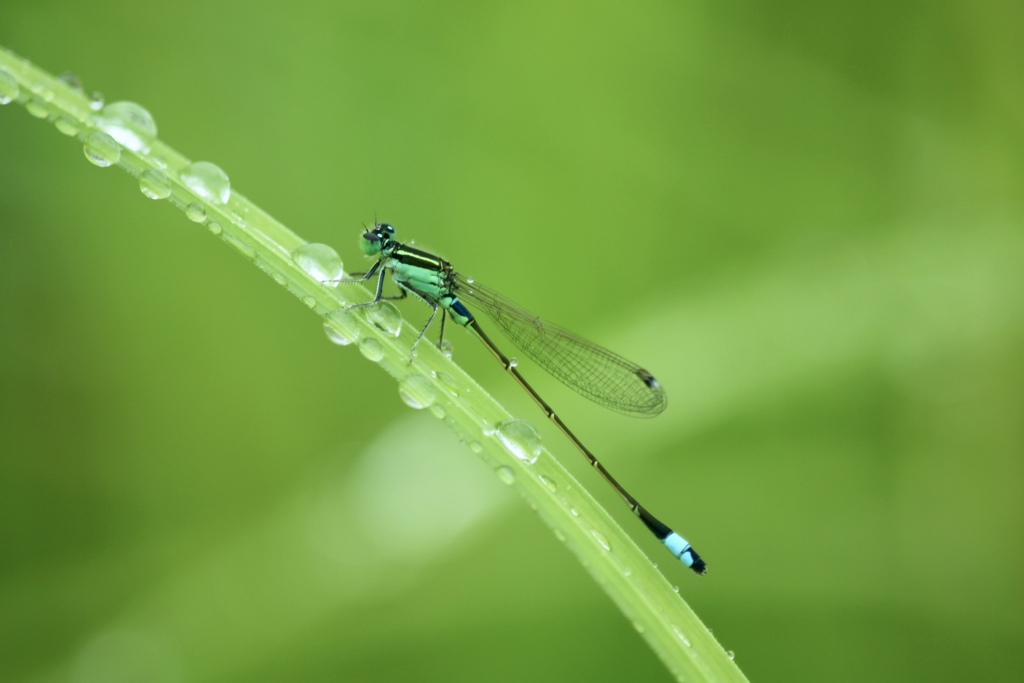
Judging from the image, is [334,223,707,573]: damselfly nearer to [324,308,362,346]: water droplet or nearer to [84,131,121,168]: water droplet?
[324,308,362,346]: water droplet

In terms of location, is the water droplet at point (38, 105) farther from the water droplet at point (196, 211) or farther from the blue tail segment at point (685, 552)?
the blue tail segment at point (685, 552)

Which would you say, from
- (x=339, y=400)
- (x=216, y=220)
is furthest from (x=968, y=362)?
(x=216, y=220)

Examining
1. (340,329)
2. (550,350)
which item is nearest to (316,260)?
(340,329)

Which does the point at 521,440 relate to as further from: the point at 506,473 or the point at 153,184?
the point at 153,184

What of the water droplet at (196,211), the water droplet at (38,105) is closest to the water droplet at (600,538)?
the water droplet at (196,211)

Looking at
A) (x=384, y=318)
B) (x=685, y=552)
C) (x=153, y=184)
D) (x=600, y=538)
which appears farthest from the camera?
(x=685, y=552)

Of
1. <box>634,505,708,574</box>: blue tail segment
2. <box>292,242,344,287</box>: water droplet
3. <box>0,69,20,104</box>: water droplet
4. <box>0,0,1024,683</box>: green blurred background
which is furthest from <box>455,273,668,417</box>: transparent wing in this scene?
<box>0,69,20,104</box>: water droplet
